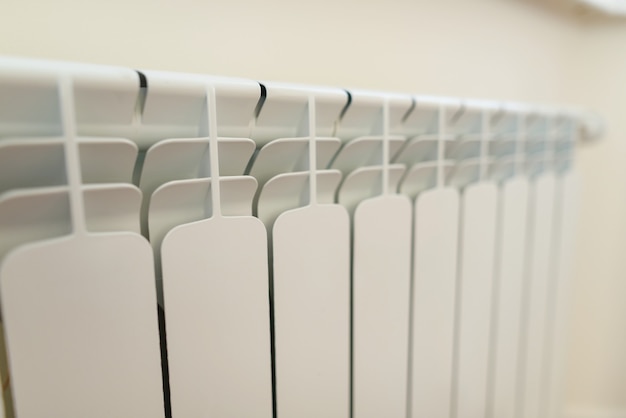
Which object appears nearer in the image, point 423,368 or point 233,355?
point 233,355

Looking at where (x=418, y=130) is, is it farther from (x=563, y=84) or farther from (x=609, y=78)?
(x=609, y=78)

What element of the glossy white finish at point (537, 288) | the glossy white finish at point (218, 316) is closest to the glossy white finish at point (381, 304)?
the glossy white finish at point (218, 316)

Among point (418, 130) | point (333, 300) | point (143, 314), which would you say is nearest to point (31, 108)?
point (143, 314)

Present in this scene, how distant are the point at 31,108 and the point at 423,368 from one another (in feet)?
1.88

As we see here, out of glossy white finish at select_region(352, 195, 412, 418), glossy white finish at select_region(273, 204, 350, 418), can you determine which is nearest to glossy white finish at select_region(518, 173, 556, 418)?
glossy white finish at select_region(352, 195, 412, 418)

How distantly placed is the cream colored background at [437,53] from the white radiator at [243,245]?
128 millimetres

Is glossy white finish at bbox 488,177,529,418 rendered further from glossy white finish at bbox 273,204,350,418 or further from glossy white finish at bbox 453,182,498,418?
glossy white finish at bbox 273,204,350,418

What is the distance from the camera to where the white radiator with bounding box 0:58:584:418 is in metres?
0.29

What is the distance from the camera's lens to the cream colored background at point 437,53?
41cm

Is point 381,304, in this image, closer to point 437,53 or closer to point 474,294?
point 474,294

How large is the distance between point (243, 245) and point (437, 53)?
567 mm

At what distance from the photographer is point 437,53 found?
29.2 inches

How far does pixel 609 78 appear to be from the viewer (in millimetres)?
1119

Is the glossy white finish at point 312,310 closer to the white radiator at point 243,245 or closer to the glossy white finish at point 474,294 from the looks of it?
the white radiator at point 243,245
